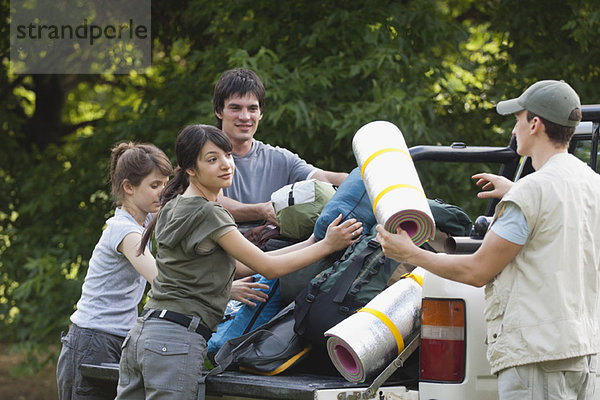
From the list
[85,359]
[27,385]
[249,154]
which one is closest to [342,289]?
[85,359]

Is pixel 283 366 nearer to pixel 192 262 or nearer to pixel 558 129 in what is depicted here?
pixel 192 262

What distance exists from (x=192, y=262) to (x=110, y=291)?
0.93 metres

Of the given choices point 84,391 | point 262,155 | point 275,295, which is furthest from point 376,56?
point 84,391

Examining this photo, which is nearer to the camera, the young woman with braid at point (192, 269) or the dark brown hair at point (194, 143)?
the young woman with braid at point (192, 269)

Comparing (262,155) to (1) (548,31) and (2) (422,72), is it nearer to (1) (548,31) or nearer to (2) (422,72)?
(2) (422,72)

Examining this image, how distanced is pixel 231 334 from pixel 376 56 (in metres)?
4.18

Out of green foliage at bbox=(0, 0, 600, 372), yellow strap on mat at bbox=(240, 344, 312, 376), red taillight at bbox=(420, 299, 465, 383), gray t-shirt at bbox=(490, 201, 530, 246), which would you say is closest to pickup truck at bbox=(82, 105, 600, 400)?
red taillight at bbox=(420, 299, 465, 383)

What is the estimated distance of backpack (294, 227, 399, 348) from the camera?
11.4ft

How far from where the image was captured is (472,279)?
9.61ft

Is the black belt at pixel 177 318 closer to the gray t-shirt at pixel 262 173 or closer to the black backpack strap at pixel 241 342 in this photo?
the black backpack strap at pixel 241 342

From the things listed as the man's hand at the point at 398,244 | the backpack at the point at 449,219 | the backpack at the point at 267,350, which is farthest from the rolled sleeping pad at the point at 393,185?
the backpack at the point at 267,350

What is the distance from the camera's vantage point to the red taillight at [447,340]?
10.5 feet

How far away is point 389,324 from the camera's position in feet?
10.8

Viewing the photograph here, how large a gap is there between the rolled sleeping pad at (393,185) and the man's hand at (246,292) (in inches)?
31.7
